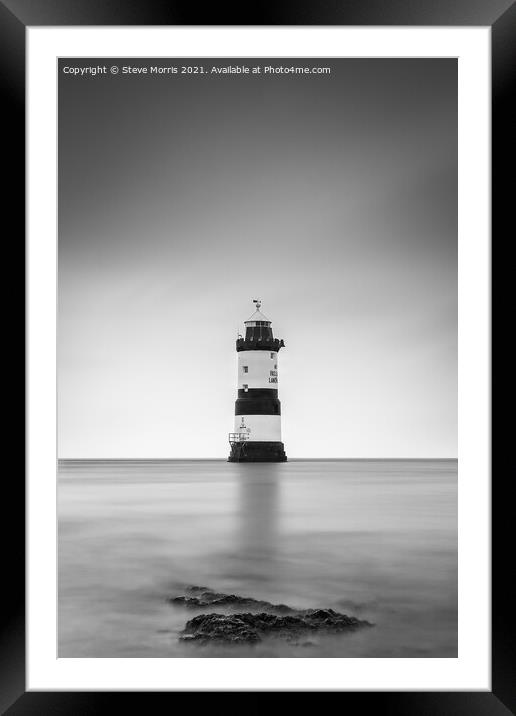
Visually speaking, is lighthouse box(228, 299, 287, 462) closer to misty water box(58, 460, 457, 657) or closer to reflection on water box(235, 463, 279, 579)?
reflection on water box(235, 463, 279, 579)

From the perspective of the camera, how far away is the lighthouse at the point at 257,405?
12.2 metres

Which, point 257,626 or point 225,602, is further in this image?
point 225,602

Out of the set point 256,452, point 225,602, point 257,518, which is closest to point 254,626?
point 225,602

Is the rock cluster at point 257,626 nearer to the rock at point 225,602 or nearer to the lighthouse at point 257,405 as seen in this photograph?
the rock at point 225,602

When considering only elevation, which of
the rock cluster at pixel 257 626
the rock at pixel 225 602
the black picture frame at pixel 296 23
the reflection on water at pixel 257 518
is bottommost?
the reflection on water at pixel 257 518

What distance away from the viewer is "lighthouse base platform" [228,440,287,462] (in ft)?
39.2

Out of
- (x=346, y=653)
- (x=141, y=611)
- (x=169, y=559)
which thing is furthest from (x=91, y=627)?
(x=169, y=559)

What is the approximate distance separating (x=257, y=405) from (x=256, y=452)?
0.87 meters

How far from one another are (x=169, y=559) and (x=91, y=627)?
251 cm

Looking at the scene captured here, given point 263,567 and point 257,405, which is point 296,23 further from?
point 257,405

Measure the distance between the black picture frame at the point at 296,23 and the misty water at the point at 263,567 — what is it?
3.36ft

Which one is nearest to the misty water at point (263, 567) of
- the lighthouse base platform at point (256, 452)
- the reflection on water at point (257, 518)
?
the reflection on water at point (257, 518)

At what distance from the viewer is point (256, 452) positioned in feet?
39.5

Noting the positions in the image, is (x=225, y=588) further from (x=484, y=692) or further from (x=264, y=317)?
(x=264, y=317)
